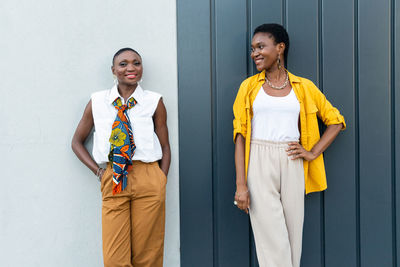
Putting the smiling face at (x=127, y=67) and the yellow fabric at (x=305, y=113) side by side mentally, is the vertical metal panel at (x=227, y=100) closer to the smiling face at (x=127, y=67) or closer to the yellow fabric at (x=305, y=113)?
the yellow fabric at (x=305, y=113)

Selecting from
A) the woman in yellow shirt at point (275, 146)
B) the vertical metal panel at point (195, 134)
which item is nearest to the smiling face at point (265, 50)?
the woman in yellow shirt at point (275, 146)

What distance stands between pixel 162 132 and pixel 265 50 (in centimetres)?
91

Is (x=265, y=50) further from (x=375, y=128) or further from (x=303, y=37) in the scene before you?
(x=375, y=128)

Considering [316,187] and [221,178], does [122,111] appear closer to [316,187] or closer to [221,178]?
[221,178]

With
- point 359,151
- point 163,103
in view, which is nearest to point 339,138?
point 359,151

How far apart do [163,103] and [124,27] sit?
673 millimetres

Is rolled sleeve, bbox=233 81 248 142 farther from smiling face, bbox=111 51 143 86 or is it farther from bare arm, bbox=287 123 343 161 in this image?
smiling face, bbox=111 51 143 86

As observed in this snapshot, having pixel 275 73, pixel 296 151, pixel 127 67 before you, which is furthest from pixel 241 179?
pixel 127 67

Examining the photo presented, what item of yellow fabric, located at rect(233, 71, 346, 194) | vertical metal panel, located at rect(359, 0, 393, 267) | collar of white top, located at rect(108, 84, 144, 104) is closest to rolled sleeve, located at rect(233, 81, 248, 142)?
yellow fabric, located at rect(233, 71, 346, 194)

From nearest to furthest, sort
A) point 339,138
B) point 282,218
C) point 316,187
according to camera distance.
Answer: point 282,218 < point 316,187 < point 339,138

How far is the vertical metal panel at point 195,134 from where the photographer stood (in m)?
2.23

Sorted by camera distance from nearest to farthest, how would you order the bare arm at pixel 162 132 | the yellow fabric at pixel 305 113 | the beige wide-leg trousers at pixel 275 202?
the beige wide-leg trousers at pixel 275 202 → the yellow fabric at pixel 305 113 → the bare arm at pixel 162 132

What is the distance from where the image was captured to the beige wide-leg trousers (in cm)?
183

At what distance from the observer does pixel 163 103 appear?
2.13 meters
